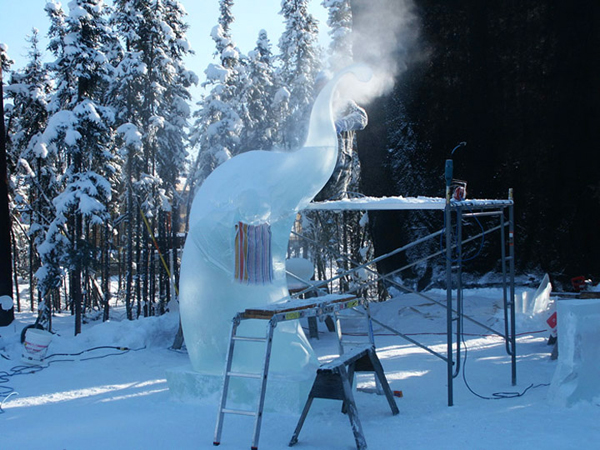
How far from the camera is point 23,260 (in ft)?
96.9

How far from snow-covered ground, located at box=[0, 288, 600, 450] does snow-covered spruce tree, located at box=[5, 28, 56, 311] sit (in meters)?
8.86

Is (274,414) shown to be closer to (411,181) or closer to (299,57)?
(411,181)

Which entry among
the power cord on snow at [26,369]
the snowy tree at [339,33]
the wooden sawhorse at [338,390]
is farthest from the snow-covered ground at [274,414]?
the snowy tree at [339,33]

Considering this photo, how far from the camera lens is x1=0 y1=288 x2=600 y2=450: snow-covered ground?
4539 millimetres

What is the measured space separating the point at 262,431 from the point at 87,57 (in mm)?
9620

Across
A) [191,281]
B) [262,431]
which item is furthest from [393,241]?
[262,431]

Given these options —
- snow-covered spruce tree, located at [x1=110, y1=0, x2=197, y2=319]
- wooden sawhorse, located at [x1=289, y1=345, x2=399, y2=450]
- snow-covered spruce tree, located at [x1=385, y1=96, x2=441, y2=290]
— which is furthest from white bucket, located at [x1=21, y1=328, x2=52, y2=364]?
snow-covered spruce tree, located at [x1=385, y1=96, x2=441, y2=290]

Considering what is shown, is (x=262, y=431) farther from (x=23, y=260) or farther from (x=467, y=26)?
(x=23, y=260)

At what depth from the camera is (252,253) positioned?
535 cm

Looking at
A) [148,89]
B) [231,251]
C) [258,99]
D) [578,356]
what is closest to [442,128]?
[578,356]

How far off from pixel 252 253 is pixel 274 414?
1494mm

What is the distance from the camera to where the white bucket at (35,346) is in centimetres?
742

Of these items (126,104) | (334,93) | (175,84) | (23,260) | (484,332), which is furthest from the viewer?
(23,260)

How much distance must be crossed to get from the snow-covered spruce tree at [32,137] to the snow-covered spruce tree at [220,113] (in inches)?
199
